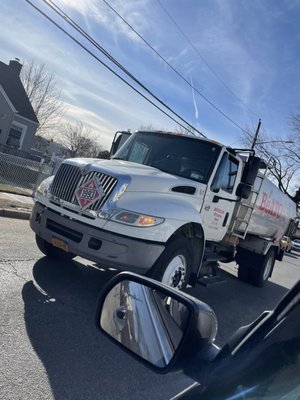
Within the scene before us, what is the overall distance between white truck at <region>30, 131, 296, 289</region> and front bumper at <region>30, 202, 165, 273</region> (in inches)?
0.5

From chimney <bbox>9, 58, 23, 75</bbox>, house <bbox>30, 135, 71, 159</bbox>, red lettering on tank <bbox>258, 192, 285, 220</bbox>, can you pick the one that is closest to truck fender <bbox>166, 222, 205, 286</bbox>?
red lettering on tank <bbox>258, 192, 285, 220</bbox>

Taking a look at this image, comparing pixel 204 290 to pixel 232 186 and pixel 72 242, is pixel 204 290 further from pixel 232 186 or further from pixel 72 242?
pixel 72 242

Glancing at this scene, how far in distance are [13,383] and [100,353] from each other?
42.1 inches

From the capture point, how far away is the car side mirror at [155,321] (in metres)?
1.37

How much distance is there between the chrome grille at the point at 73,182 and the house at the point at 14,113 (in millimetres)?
26169

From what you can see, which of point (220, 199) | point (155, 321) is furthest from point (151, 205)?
point (155, 321)

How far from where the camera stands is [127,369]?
3865mm

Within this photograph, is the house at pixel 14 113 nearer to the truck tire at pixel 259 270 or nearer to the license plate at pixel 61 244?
the truck tire at pixel 259 270

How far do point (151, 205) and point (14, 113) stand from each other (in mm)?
27617

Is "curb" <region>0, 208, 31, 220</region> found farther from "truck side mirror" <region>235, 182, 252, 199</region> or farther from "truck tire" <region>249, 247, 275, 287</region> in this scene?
"truck tire" <region>249, 247, 275, 287</region>

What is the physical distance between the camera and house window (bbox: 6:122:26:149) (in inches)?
1218

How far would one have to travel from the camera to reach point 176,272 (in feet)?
18.5

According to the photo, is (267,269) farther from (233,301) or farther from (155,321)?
(155,321)

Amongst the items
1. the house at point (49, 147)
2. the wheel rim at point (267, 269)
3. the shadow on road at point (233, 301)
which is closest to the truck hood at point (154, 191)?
the shadow on road at point (233, 301)
